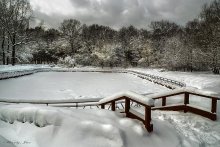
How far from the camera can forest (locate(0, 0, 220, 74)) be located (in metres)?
53.6

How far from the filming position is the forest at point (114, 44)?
53.6 metres

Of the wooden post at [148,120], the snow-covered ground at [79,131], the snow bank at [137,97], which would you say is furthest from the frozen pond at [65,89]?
the wooden post at [148,120]

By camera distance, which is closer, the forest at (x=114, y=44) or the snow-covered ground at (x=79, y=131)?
the snow-covered ground at (x=79, y=131)

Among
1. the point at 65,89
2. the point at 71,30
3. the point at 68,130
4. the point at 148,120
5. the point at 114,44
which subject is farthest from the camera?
the point at 71,30

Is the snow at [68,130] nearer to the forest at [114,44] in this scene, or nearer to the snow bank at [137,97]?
the snow bank at [137,97]

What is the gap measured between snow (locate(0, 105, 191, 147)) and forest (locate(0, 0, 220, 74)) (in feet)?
141

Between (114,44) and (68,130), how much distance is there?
85.0 meters

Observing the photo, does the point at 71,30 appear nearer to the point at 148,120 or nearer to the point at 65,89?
the point at 65,89

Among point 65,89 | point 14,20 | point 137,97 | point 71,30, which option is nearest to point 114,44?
point 71,30

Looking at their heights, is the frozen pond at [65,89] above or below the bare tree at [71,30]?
below

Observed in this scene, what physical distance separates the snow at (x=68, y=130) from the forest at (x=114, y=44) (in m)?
43.0

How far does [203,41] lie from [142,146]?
52.0m

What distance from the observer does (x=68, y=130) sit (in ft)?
21.1

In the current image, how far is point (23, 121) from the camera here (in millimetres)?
6902
